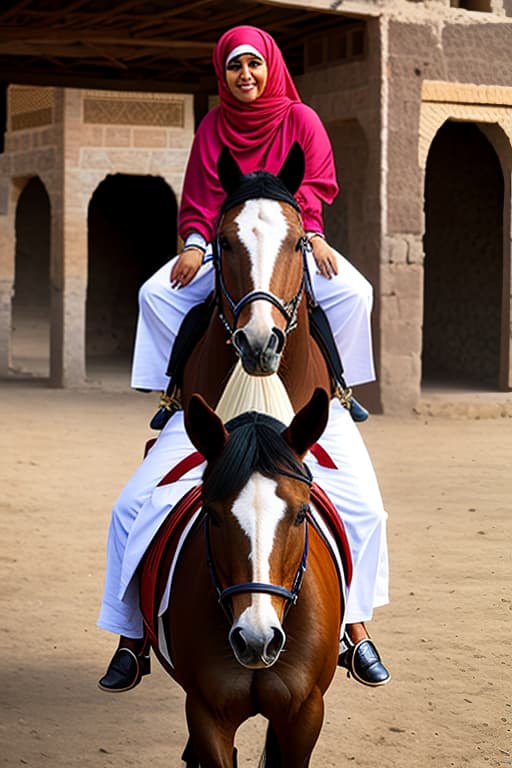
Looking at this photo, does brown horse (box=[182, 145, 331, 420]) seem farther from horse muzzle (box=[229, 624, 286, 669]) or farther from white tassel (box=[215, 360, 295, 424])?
horse muzzle (box=[229, 624, 286, 669])

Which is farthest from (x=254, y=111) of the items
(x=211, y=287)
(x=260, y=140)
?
(x=211, y=287)

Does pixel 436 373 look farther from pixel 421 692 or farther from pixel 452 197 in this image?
pixel 421 692

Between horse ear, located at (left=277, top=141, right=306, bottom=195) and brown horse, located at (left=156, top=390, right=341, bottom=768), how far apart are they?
3.50 ft

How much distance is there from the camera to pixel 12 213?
19125mm

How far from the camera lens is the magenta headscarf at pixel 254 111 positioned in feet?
14.2

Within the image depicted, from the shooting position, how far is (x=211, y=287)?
4332mm

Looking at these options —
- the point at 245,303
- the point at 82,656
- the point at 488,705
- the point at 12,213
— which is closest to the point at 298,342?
the point at 245,303

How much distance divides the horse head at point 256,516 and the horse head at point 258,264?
0.40 m

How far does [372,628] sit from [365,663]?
7.14 ft

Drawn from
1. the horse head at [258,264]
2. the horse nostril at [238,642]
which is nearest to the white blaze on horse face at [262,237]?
the horse head at [258,264]

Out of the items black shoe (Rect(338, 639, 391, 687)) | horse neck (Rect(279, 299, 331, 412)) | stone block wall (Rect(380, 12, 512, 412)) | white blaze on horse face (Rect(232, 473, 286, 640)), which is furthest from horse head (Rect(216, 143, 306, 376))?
stone block wall (Rect(380, 12, 512, 412))

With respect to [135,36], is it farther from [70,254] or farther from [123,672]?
[123,672]

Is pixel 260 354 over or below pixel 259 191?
below

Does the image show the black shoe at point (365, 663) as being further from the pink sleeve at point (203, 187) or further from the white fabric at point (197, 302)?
the pink sleeve at point (203, 187)
